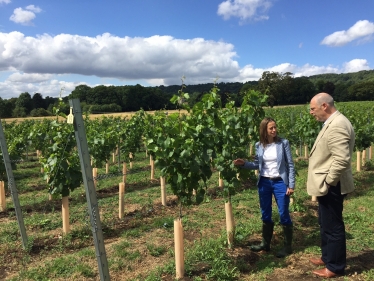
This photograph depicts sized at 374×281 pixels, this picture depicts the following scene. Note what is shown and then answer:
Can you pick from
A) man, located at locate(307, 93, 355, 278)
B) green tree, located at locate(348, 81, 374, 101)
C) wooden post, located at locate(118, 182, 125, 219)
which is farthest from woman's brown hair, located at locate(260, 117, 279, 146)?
green tree, located at locate(348, 81, 374, 101)

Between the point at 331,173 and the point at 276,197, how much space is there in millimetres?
1064

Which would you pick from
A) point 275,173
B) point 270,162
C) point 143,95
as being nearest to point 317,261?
point 275,173

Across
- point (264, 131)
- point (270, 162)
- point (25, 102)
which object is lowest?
point (270, 162)

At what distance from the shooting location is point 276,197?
4418 mm

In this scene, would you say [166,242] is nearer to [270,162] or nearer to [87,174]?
[270,162]

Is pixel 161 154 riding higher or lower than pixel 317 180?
higher

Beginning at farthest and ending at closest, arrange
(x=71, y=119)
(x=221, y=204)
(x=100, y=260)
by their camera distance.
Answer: (x=221, y=204) < (x=100, y=260) < (x=71, y=119)

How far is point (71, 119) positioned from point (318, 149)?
2769 millimetres

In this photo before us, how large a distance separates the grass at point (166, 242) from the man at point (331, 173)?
0.45 meters

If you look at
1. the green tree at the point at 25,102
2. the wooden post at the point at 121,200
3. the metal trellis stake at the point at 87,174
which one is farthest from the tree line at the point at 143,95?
the metal trellis stake at the point at 87,174

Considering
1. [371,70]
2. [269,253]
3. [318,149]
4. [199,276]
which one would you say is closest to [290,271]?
[269,253]

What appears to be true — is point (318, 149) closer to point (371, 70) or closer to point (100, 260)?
point (100, 260)

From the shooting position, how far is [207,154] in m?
4.24

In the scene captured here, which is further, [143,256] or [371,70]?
[371,70]
